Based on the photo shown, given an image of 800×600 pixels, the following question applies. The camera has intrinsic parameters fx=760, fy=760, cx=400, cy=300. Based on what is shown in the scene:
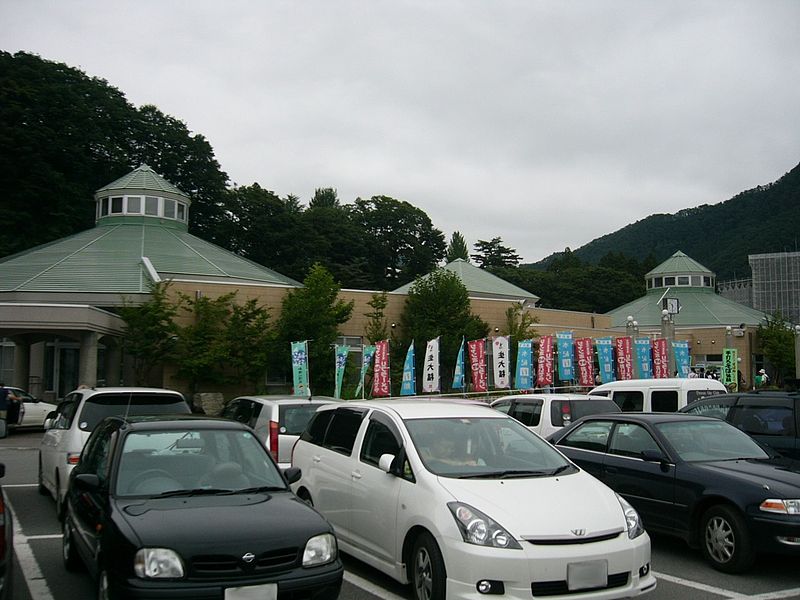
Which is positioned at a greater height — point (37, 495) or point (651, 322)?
point (651, 322)

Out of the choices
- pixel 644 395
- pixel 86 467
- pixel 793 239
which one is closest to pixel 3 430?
pixel 86 467

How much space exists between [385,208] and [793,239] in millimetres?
61044

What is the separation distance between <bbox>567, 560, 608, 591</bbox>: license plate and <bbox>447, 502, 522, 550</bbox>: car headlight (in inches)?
16.5

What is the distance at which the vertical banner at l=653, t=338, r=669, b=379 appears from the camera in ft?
106

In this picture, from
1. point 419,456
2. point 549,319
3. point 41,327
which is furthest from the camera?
point 549,319

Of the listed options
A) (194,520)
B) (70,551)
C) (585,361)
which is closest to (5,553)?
(194,520)

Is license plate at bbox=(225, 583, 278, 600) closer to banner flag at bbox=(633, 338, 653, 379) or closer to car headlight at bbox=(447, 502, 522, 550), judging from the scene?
car headlight at bbox=(447, 502, 522, 550)

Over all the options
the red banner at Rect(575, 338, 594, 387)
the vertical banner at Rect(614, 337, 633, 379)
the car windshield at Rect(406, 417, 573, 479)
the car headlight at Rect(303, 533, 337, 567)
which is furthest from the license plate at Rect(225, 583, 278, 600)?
the vertical banner at Rect(614, 337, 633, 379)

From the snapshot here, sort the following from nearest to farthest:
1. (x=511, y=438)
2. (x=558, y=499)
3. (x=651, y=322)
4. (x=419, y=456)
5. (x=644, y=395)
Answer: (x=558, y=499) → (x=419, y=456) → (x=511, y=438) → (x=644, y=395) → (x=651, y=322)

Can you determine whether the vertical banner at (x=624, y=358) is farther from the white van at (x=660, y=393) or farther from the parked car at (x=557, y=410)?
the parked car at (x=557, y=410)

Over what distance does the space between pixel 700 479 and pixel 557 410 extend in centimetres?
597

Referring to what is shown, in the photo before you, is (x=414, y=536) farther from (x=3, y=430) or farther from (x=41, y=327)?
(x=41, y=327)

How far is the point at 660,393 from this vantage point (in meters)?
15.3

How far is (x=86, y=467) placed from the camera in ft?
23.9
